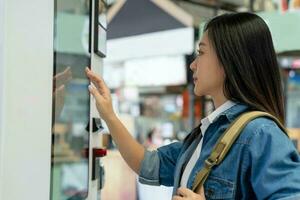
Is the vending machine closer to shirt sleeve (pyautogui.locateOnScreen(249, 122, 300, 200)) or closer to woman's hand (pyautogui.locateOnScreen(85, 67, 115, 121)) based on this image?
woman's hand (pyautogui.locateOnScreen(85, 67, 115, 121))

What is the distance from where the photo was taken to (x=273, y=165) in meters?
1.05

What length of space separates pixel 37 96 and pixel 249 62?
0.56m

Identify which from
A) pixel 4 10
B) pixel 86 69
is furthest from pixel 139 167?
pixel 4 10

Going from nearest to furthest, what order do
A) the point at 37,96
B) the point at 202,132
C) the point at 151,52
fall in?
the point at 37,96 → the point at 202,132 → the point at 151,52

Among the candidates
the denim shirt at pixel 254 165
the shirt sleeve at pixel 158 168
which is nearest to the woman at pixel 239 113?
the denim shirt at pixel 254 165

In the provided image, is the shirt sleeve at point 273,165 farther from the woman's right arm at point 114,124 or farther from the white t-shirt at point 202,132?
the woman's right arm at point 114,124

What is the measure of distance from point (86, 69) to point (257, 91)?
Answer: 20.8 inches

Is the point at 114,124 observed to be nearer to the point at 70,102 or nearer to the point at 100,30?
the point at 70,102

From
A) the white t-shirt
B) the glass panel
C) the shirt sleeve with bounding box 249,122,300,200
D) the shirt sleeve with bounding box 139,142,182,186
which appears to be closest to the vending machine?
the glass panel

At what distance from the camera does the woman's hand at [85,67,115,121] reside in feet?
4.46

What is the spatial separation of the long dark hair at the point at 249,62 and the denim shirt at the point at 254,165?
0.17 feet

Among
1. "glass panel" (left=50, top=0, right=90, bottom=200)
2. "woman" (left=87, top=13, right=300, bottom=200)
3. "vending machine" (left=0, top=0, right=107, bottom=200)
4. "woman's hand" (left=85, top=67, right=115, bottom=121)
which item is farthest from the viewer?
"woman's hand" (left=85, top=67, right=115, bottom=121)

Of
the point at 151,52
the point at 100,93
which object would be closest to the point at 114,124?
the point at 100,93

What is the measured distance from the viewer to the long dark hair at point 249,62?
1.17 m
